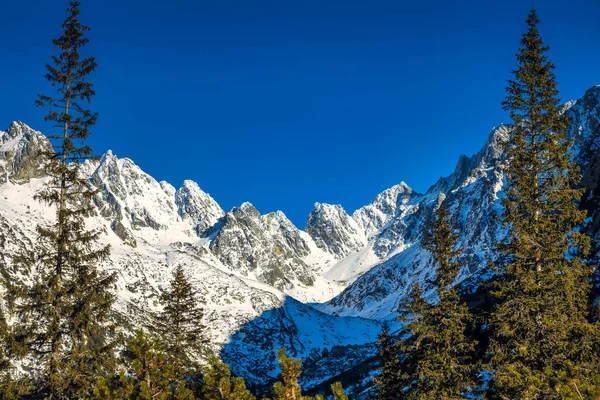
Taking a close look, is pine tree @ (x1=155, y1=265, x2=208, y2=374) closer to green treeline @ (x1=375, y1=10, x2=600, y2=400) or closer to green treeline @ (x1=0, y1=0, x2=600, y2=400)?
green treeline @ (x1=0, y1=0, x2=600, y2=400)

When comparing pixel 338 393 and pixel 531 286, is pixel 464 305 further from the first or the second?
pixel 338 393

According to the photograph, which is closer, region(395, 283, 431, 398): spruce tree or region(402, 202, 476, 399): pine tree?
region(402, 202, 476, 399): pine tree

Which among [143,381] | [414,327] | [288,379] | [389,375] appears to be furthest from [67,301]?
[389,375]

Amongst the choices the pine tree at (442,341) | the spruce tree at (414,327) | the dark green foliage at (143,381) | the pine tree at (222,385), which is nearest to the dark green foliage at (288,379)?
the pine tree at (222,385)

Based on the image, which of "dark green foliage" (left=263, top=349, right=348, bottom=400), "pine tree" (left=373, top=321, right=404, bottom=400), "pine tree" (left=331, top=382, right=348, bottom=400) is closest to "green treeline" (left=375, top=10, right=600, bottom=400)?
"pine tree" (left=331, top=382, right=348, bottom=400)

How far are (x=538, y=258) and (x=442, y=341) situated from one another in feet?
21.3

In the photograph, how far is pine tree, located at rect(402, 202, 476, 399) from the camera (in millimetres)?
20734

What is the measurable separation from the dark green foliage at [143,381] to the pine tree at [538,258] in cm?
1090

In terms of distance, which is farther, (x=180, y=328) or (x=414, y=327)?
(x=180, y=328)

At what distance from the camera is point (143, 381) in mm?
13320

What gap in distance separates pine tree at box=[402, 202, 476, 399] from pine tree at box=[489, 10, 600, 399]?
102 inches

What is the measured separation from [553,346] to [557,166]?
715 cm

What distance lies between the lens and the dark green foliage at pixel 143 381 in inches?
507

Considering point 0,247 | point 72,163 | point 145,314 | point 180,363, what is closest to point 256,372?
point 145,314
